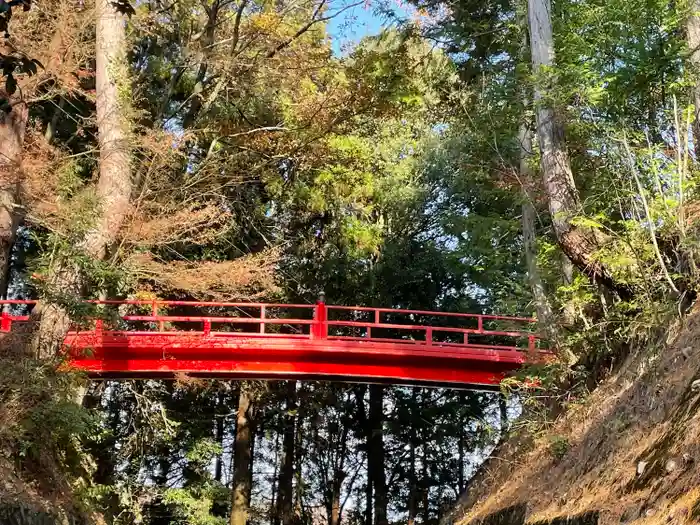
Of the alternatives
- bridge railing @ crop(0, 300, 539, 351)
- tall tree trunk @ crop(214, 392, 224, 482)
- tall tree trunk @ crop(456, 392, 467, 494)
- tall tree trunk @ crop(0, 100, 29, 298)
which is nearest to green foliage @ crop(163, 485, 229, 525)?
tall tree trunk @ crop(214, 392, 224, 482)

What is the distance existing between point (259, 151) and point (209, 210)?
10.0 feet

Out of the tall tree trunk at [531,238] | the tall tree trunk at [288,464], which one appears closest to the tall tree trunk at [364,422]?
the tall tree trunk at [288,464]

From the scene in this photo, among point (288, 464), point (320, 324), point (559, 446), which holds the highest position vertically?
point (320, 324)

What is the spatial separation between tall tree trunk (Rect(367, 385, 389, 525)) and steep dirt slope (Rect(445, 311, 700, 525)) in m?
11.3

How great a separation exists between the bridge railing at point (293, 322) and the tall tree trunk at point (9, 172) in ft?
3.12

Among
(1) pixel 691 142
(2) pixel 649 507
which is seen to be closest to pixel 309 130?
(1) pixel 691 142

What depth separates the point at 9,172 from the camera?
9352 millimetres

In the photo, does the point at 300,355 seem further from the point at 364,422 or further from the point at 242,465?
the point at 364,422

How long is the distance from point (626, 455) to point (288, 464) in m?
16.0

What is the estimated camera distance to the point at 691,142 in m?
7.54

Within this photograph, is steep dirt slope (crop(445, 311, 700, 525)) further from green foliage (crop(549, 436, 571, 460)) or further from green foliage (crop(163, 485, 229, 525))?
green foliage (crop(163, 485, 229, 525))

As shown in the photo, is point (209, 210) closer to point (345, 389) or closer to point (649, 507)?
point (649, 507)

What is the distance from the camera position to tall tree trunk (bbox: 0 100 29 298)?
9406 mm

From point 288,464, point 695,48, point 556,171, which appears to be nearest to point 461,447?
point 288,464
